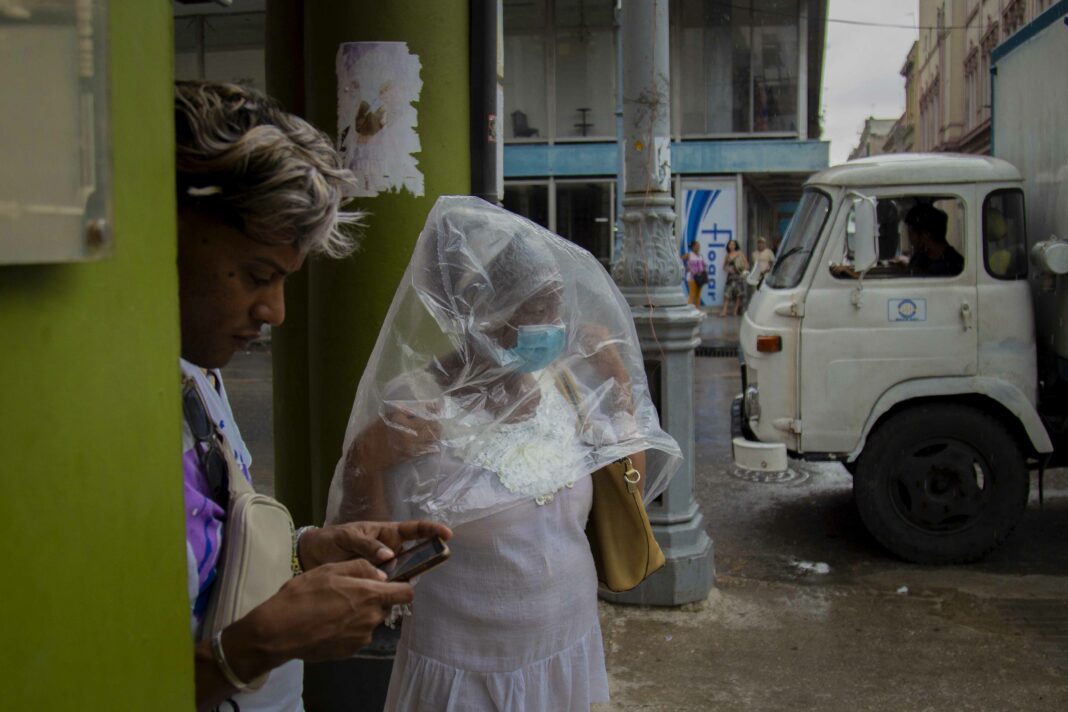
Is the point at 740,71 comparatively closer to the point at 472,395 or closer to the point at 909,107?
the point at 472,395

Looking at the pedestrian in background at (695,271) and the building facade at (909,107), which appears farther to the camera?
the building facade at (909,107)

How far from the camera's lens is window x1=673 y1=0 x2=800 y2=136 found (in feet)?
80.4

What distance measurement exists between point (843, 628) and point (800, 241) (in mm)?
2574

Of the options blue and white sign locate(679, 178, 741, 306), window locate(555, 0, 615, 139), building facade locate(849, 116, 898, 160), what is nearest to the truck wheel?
blue and white sign locate(679, 178, 741, 306)

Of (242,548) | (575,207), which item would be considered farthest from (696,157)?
(242,548)

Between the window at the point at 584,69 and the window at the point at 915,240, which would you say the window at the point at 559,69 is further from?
the window at the point at 915,240

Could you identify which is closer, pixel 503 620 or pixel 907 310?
pixel 503 620

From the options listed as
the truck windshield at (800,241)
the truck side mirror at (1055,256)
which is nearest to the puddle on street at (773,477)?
the truck windshield at (800,241)

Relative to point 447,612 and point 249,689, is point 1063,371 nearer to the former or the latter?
point 447,612

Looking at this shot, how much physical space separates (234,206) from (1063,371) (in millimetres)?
6129

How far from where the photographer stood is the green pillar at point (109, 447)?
0.91 metres

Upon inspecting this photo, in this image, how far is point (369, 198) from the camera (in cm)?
361

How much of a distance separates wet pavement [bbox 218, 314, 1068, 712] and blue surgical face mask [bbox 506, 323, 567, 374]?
96.2 inches

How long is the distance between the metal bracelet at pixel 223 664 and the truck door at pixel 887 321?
5.55 m
